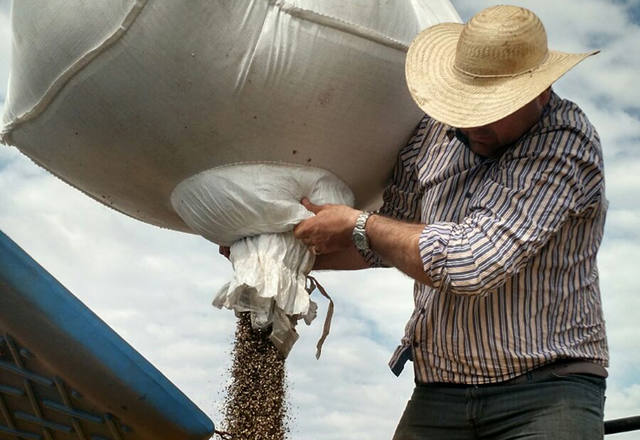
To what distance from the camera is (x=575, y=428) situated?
179cm

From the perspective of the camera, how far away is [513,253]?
67.1 inches

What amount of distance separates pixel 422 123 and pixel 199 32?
59 cm

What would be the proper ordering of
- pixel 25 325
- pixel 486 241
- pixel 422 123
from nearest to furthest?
pixel 25 325 < pixel 486 241 < pixel 422 123

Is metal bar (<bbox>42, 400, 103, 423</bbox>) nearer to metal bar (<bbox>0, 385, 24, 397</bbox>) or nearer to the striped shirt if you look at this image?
metal bar (<bbox>0, 385, 24, 397</bbox>)

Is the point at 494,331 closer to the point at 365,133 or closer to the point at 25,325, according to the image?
the point at 365,133

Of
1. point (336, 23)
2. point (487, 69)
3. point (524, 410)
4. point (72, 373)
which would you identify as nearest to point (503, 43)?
point (487, 69)

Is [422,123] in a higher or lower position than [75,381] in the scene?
higher

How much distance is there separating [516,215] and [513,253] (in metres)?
0.08

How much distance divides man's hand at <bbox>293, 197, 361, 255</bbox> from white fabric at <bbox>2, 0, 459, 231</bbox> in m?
0.13

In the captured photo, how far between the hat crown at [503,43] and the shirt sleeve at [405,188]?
0.29 meters

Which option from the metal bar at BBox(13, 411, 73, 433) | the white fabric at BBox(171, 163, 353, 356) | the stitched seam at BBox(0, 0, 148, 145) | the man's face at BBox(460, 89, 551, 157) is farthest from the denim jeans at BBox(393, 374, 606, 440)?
the stitched seam at BBox(0, 0, 148, 145)

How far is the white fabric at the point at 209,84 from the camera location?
1.78m

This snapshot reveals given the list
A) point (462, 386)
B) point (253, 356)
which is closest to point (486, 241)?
point (462, 386)

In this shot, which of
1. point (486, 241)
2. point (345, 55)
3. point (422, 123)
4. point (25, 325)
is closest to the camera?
point (25, 325)
